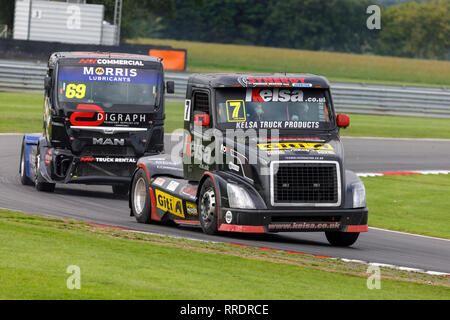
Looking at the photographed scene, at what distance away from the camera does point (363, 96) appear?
3600 cm

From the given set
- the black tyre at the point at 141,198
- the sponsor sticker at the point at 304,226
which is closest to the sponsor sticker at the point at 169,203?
the black tyre at the point at 141,198

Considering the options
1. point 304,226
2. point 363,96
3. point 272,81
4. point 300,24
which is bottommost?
point 304,226

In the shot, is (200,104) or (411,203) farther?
(411,203)

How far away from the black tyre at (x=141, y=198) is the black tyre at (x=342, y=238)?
2.77 m

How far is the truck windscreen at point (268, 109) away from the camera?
12.1 metres

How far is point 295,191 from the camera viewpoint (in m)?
11.5

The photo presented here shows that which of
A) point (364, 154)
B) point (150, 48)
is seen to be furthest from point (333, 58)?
point (364, 154)

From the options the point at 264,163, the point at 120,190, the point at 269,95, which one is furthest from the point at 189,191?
the point at 120,190

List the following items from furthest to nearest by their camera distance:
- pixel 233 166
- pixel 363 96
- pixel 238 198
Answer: pixel 363 96, pixel 233 166, pixel 238 198

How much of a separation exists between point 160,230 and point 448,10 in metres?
42.6

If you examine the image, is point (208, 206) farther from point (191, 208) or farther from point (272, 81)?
point (272, 81)

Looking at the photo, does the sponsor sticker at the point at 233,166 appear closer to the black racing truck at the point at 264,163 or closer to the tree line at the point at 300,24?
the black racing truck at the point at 264,163

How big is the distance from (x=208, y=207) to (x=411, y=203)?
628 centimetres
